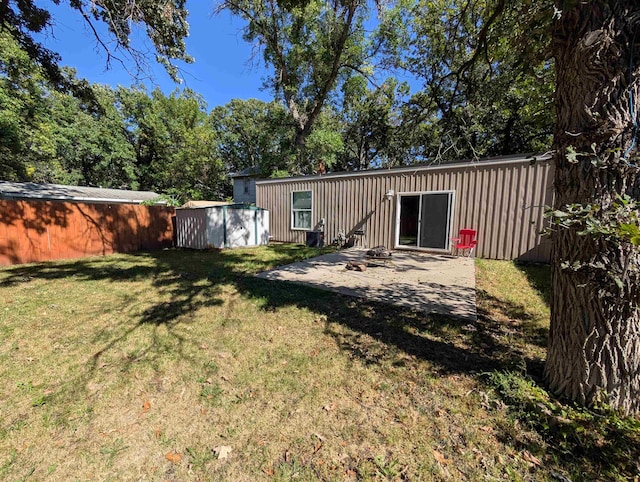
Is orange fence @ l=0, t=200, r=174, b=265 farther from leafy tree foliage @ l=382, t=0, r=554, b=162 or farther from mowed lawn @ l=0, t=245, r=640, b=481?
leafy tree foliage @ l=382, t=0, r=554, b=162

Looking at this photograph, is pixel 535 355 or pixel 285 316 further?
pixel 285 316

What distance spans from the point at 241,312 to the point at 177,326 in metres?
0.84

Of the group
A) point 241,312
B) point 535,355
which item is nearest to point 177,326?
point 241,312

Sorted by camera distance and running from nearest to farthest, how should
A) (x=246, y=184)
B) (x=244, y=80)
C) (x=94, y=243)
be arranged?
1. (x=94, y=243)
2. (x=244, y=80)
3. (x=246, y=184)

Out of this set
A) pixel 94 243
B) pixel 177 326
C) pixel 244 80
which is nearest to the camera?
pixel 177 326

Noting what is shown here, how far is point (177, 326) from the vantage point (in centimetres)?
351

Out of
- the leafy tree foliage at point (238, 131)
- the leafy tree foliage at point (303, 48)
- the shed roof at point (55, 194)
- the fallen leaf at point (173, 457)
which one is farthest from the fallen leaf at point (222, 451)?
the leafy tree foliage at point (238, 131)

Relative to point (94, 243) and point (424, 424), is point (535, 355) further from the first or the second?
point (94, 243)

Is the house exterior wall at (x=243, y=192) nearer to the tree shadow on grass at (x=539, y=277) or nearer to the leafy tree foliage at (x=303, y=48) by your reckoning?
the leafy tree foliage at (x=303, y=48)

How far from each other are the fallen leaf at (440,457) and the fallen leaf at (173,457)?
1598 millimetres

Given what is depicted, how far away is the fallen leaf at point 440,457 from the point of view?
164 centimetres

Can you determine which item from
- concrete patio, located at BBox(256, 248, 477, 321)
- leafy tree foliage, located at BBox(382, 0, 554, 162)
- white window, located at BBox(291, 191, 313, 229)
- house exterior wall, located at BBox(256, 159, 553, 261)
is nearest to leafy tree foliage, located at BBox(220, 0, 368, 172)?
leafy tree foliage, located at BBox(382, 0, 554, 162)

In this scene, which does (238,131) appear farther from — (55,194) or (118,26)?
(118,26)

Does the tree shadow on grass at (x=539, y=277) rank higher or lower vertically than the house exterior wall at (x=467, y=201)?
lower
